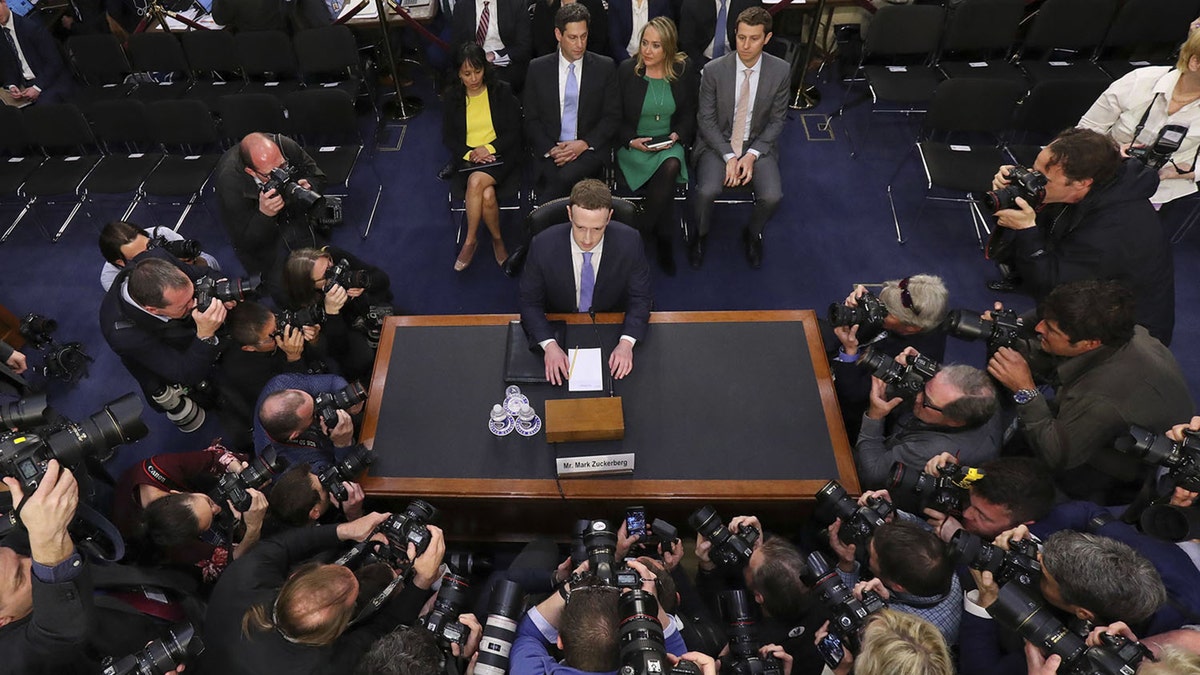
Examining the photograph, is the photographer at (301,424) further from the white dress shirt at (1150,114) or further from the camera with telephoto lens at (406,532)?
the white dress shirt at (1150,114)

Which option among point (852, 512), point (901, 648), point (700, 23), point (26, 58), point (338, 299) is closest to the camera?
point (901, 648)

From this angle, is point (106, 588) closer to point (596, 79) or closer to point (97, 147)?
point (596, 79)

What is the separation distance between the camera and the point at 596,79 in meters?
4.24

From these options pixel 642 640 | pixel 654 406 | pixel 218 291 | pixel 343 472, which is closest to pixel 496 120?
pixel 218 291

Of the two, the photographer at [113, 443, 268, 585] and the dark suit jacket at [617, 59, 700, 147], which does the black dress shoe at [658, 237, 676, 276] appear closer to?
the dark suit jacket at [617, 59, 700, 147]

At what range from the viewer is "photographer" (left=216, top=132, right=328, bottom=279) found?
143 inches

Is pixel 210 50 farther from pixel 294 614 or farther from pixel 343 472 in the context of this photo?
pixel 294 614

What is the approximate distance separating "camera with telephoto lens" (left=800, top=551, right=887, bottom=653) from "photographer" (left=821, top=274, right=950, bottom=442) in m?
0.94

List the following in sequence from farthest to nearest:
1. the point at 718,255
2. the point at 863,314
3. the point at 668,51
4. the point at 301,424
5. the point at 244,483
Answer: the point at 718,255
the point at 668,51
the point at 863,314
the point at 301,424
the point at 244,483

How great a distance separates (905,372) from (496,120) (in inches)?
116

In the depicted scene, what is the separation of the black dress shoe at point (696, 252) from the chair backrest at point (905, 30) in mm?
2075

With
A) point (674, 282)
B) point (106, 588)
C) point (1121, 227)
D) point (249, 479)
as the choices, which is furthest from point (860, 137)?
point (106, 588)

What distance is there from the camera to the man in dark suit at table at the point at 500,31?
493 centimetres

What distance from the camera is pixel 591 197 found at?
291cm
